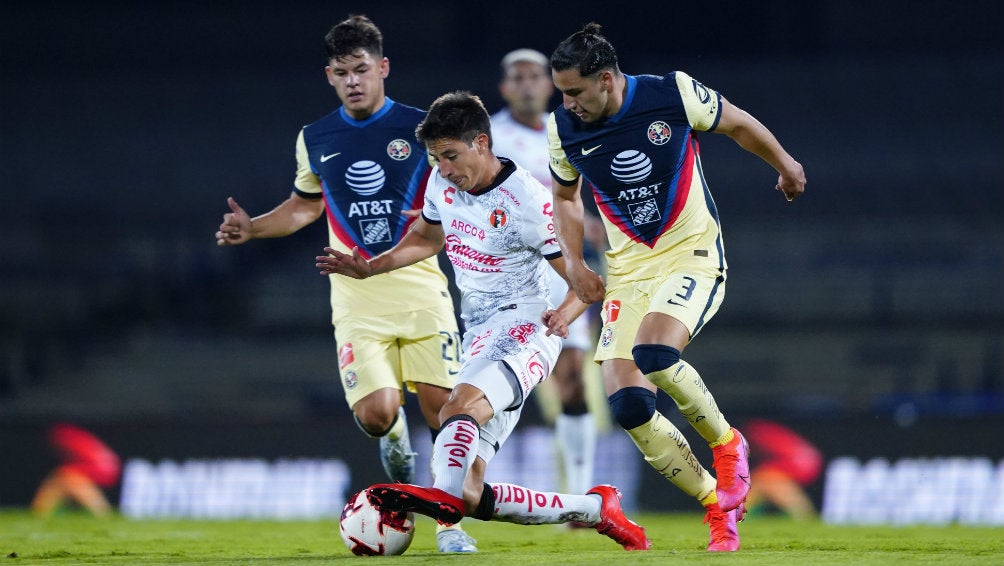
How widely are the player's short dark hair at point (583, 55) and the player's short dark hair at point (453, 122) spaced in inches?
15.6

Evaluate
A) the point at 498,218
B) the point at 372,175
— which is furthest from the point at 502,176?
the point at 372,175

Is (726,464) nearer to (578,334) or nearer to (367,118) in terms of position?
(578,334)

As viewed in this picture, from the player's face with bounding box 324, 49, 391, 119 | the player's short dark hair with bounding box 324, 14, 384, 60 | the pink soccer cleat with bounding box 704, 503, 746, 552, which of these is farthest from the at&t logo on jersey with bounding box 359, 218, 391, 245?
the pink soccer cleat with bounding box 704, 503, 746, 552

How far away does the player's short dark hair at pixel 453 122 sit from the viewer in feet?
17.5

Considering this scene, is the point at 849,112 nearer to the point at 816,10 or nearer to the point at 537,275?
the point at 816,10

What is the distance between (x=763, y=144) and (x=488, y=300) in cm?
142

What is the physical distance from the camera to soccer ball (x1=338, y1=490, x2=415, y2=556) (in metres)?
5.12

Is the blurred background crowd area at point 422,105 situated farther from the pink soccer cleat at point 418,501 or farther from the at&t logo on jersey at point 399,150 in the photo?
the pink soccer cleat at point 418,501

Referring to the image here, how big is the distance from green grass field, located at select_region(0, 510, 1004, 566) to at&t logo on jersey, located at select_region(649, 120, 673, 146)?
5.89ft

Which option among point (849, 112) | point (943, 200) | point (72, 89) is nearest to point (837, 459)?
point (943, 200)

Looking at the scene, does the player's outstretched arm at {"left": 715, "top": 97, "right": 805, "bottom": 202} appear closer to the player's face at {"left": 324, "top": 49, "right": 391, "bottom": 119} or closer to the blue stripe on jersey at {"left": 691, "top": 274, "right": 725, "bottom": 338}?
the blue stripe on jersey at {"left": 691, "top": 274, "right": 725, "bottom": 338}

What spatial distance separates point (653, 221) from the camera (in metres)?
5.72

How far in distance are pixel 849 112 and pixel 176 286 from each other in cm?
1030

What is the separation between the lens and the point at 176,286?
57.9 ft
